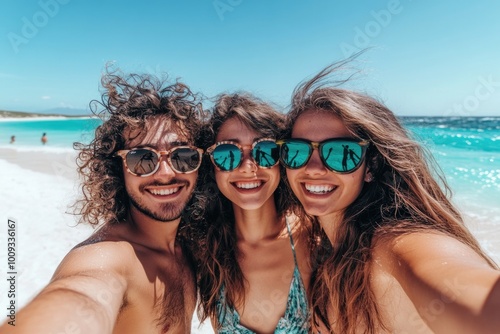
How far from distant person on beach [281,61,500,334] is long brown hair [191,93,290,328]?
371 mm

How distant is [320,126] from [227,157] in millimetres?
816

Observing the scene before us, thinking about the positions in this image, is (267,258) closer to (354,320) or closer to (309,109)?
(354,320)

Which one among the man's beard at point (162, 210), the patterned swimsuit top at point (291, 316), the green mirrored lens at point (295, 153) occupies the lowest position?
the patterned swimsuit top at point (291, 316)

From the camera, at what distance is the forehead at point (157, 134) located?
2.85m

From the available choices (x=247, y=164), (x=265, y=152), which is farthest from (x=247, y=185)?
(x=265, y=152)

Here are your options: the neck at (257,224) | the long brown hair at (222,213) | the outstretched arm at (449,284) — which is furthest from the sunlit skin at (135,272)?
the outstretched arm at (449,284)

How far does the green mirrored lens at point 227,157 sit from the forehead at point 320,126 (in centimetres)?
55

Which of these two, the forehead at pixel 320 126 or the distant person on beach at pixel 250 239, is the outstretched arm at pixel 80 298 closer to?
the distant person on beach at pixel 250 239

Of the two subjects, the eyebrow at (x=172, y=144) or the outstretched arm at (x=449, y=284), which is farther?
the eyebrow at (x=172, y=144)

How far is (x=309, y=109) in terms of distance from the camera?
100 inches

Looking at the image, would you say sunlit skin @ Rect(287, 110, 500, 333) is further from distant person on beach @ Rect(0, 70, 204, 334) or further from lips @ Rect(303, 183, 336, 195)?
distant person on beach @ Rect(0, 70, 204, 334)

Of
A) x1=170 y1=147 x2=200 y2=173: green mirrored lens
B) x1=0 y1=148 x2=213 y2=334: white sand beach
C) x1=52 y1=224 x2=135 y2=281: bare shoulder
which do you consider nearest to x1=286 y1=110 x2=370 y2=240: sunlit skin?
x1=170 y1=147 x2=200 y2=173: green mirrored lens

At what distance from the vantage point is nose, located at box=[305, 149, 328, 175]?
2396 millimetres

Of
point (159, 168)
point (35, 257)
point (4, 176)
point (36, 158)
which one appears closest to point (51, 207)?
point (35, 257)
